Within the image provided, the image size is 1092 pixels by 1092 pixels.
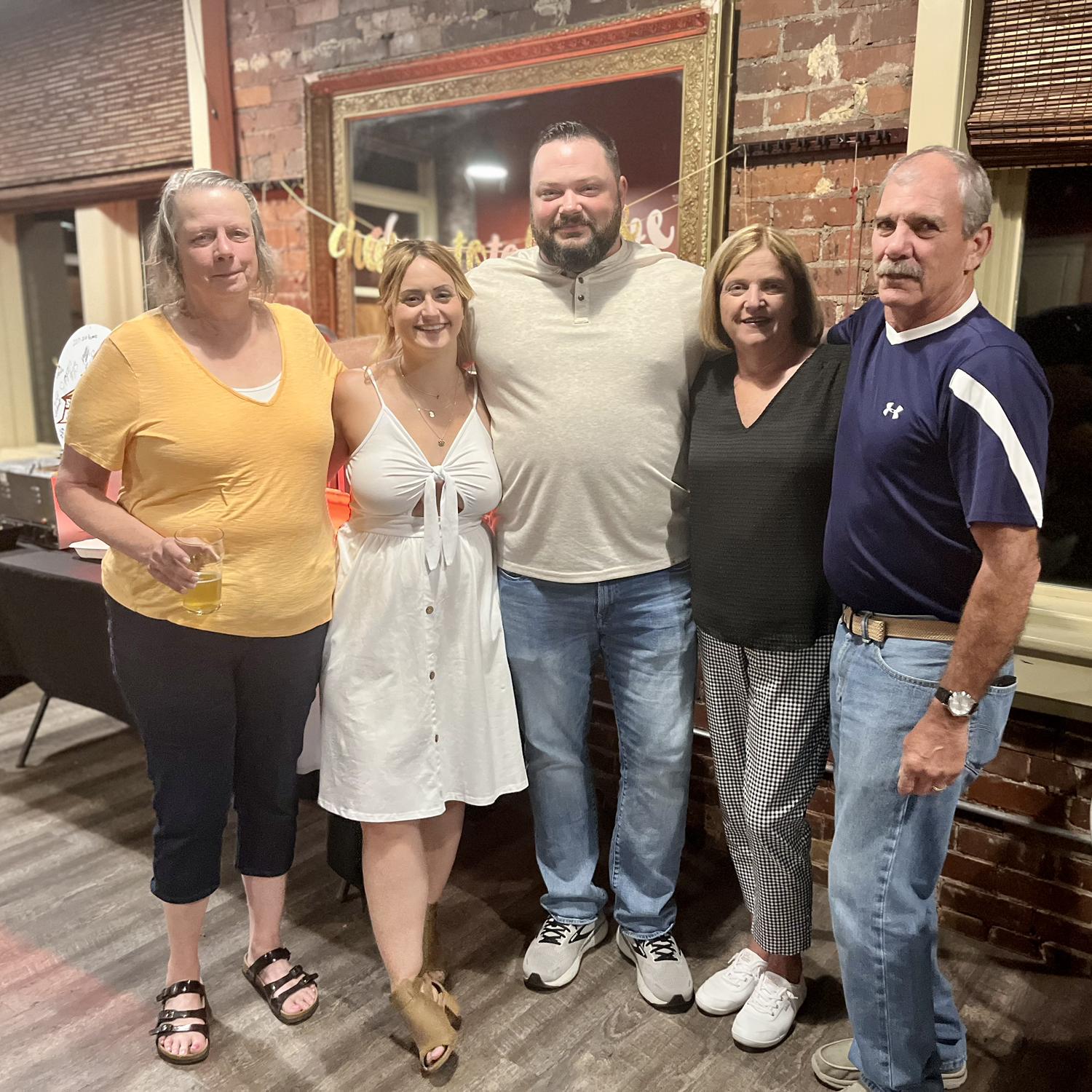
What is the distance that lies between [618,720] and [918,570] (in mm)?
795

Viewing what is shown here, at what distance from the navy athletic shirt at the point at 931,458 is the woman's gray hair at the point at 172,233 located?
1103 mm

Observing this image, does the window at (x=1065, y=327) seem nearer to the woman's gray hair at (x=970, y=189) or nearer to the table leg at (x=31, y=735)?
the woman's gray hair at (x=970, y=189)

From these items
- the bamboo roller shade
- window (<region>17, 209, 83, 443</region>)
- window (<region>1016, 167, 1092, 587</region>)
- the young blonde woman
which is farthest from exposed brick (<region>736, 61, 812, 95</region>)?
window (<region>17, 209, 83, 443</region>)

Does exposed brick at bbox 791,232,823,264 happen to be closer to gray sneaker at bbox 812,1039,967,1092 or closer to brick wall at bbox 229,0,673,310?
brick wall at bbox 229,0,673,310

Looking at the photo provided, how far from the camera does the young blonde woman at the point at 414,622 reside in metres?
1.82

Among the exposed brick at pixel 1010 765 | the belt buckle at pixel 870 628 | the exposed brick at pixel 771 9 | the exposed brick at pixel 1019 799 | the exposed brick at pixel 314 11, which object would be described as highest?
the exposed brick at pixel 314 11

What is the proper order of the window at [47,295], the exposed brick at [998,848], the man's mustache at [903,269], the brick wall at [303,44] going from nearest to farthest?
the man's mustache at [903,269] → the exposed brick at [998,848] → the brick wall at [303,44] → the window at [47,295]

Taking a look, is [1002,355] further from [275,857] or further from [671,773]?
[275,857]

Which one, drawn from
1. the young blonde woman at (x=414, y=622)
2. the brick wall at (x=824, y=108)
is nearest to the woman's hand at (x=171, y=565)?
the young blonde woman at (x=414, y=622)

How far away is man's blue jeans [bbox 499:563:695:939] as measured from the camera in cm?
196

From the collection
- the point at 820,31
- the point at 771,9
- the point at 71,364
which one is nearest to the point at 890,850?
the point at 820,31

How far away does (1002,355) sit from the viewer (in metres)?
1.35

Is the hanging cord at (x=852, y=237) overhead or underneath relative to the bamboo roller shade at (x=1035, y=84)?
underneath

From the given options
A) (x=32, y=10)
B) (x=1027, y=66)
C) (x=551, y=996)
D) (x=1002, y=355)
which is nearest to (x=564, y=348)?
(x=1002, y=355)
